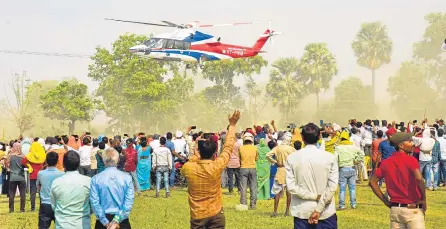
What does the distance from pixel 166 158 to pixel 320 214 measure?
1346cm

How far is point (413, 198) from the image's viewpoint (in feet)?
26.8

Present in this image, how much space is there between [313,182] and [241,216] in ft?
28.8

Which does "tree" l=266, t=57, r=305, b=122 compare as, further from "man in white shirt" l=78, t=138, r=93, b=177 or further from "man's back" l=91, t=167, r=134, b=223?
"man's back" l=91, t=167, r=134, b=223

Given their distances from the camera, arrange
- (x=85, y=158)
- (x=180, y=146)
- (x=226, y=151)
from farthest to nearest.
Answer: (x=180, y=146) → (x=85, y=158) → (x=226, y=151)

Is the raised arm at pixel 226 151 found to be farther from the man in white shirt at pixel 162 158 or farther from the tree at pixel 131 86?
the tree at pixel 131 86

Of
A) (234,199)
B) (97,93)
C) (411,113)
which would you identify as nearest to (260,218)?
(234,199)

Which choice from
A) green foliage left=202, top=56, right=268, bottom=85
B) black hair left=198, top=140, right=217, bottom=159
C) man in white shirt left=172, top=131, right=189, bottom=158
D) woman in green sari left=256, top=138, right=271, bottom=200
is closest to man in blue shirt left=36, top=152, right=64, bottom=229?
black hair left=198, top=140, right=217, bottom=159

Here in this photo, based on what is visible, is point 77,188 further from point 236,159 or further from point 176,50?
point 176,50

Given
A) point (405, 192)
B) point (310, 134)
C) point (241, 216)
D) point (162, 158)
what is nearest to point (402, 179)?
point (405, 192)

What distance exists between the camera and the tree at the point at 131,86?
80250mm

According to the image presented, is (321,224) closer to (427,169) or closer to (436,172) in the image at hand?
(427,169)

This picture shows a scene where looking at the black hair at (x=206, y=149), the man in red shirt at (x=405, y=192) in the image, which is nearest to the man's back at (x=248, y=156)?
the black hair at (x=206, y=149)

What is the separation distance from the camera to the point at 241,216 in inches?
649

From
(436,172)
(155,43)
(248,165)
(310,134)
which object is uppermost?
(155,43)
